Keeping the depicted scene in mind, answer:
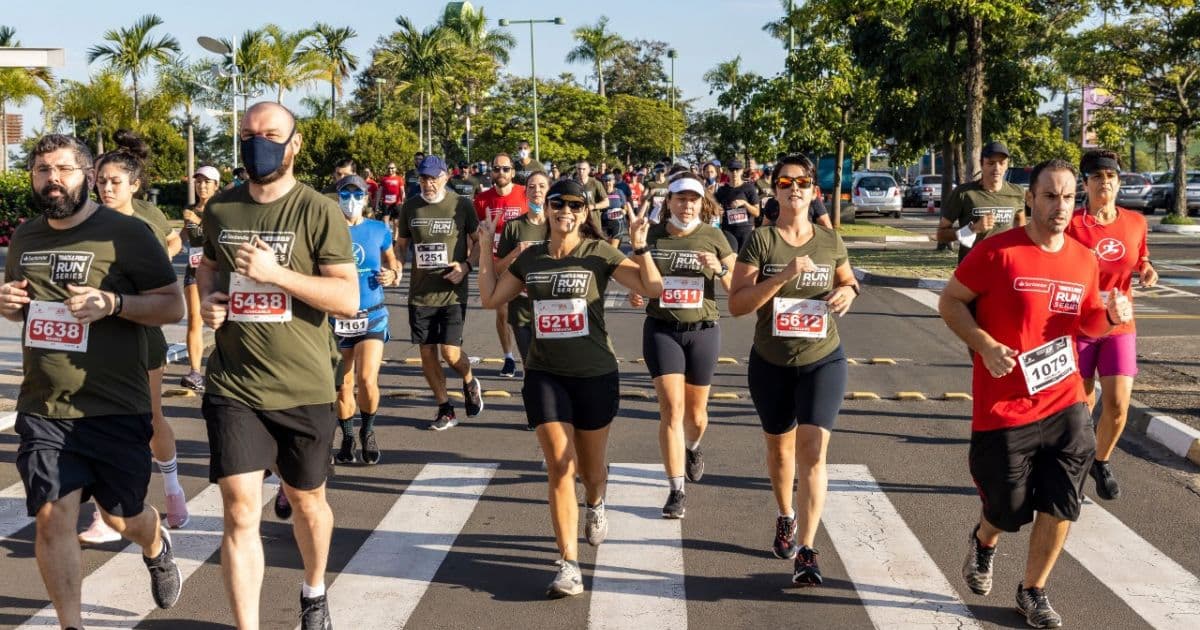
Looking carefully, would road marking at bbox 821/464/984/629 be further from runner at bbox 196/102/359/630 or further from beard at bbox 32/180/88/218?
beard at bbox 32/180/88/218

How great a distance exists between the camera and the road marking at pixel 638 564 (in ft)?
17.8

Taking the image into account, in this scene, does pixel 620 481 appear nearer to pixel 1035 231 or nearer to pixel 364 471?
pixel 364 471

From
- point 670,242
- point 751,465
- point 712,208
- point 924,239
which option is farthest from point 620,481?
point 924,239

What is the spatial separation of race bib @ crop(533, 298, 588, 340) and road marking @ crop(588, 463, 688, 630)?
113 centimetres

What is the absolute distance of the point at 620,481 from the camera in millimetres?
7988

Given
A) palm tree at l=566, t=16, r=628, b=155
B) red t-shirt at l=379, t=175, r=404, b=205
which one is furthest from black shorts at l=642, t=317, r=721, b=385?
palm tree at l=566, t=16, r=628, b=155

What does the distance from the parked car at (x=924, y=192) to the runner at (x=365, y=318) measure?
1951 inches

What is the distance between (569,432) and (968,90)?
917 inches

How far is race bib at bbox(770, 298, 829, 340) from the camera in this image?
6.11 m

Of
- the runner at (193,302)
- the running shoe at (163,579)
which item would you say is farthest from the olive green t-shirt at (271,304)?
the runner at (193,302)

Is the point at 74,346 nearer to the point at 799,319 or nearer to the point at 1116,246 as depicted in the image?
the point at 799,319

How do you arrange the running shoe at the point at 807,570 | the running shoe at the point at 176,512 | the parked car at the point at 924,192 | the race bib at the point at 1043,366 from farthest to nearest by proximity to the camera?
the parked car at the point at 924,192, the running shoe at the point at 176,512, the running shoe at the point at 807,570, the race bib at the point at 1043,366

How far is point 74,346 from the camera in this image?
16.2ft

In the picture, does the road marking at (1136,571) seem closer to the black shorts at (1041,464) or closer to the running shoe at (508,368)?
the black shorts at (1041,464)
